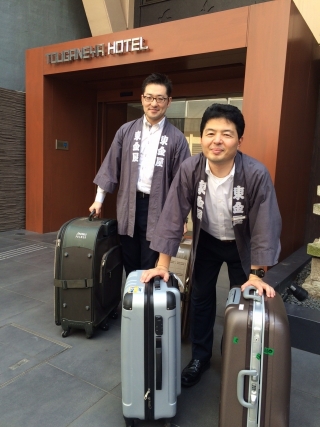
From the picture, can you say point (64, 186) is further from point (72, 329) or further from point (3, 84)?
point (72, 329)

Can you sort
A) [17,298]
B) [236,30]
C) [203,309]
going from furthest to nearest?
[236,30]
[17,298]
[203,309]

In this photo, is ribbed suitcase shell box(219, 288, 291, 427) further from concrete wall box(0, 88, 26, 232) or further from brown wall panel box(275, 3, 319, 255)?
concrete wall box(0, 88, 26, 232)

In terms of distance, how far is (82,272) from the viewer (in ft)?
8.66

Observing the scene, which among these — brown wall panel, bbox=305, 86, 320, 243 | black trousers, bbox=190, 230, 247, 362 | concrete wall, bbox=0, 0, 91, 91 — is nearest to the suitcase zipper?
black trousers, bbox=190, 230, 247, 362

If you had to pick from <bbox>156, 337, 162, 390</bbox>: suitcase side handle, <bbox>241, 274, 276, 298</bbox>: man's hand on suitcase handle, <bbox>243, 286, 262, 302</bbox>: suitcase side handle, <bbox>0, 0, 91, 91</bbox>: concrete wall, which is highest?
<bbox>0, 0, 91, 91</bbox>: concrete wall

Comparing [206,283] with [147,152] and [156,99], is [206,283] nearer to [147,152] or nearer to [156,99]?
[147,152]

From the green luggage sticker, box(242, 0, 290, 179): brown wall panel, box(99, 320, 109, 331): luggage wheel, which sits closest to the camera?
the green luggage sticker

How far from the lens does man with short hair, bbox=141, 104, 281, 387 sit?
5.85ft

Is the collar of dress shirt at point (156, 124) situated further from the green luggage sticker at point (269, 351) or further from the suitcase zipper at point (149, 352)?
the green luggage sticker at point (269, 351)

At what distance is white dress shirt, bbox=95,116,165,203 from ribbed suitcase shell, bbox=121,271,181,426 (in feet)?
3.62

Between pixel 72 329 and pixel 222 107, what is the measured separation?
2162 millimetres

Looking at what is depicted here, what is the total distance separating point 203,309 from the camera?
2.34 m

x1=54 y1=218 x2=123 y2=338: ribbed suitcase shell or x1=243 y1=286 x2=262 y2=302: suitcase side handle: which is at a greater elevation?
x1=243 y1=286 x2=262 y2=302: suitcase side handle

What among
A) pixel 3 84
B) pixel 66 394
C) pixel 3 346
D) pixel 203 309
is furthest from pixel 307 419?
pixel 3 84
